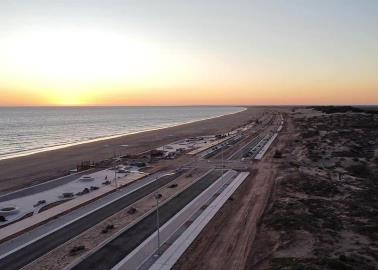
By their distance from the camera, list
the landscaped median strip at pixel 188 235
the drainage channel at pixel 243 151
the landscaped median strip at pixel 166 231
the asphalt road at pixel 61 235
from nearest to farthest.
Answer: the landscaped median strip at pixel 188 235 → the landscaped median strip at pixel 166 231 → the asphalt road at pixel 61 235 → the drainage channel at pixel 243 151

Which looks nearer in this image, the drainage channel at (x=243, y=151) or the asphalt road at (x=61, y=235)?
the asphalt road at (x=61, y=235)

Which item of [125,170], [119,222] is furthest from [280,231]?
[125,170]

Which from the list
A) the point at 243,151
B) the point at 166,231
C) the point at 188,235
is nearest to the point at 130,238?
the point at 166,231

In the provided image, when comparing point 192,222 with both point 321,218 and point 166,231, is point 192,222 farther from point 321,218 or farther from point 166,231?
point 321,218

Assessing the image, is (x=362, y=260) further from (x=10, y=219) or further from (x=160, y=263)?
(x=10, y=219)

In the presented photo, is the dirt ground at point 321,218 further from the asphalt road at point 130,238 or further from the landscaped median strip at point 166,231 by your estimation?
the asphalt road at point 130,238

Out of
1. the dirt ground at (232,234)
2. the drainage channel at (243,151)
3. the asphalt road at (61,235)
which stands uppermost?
the dirt ground at (232,234)

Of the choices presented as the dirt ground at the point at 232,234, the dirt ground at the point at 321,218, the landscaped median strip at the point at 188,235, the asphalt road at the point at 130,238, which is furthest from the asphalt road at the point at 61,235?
the dirt ground at the point at 321,218
